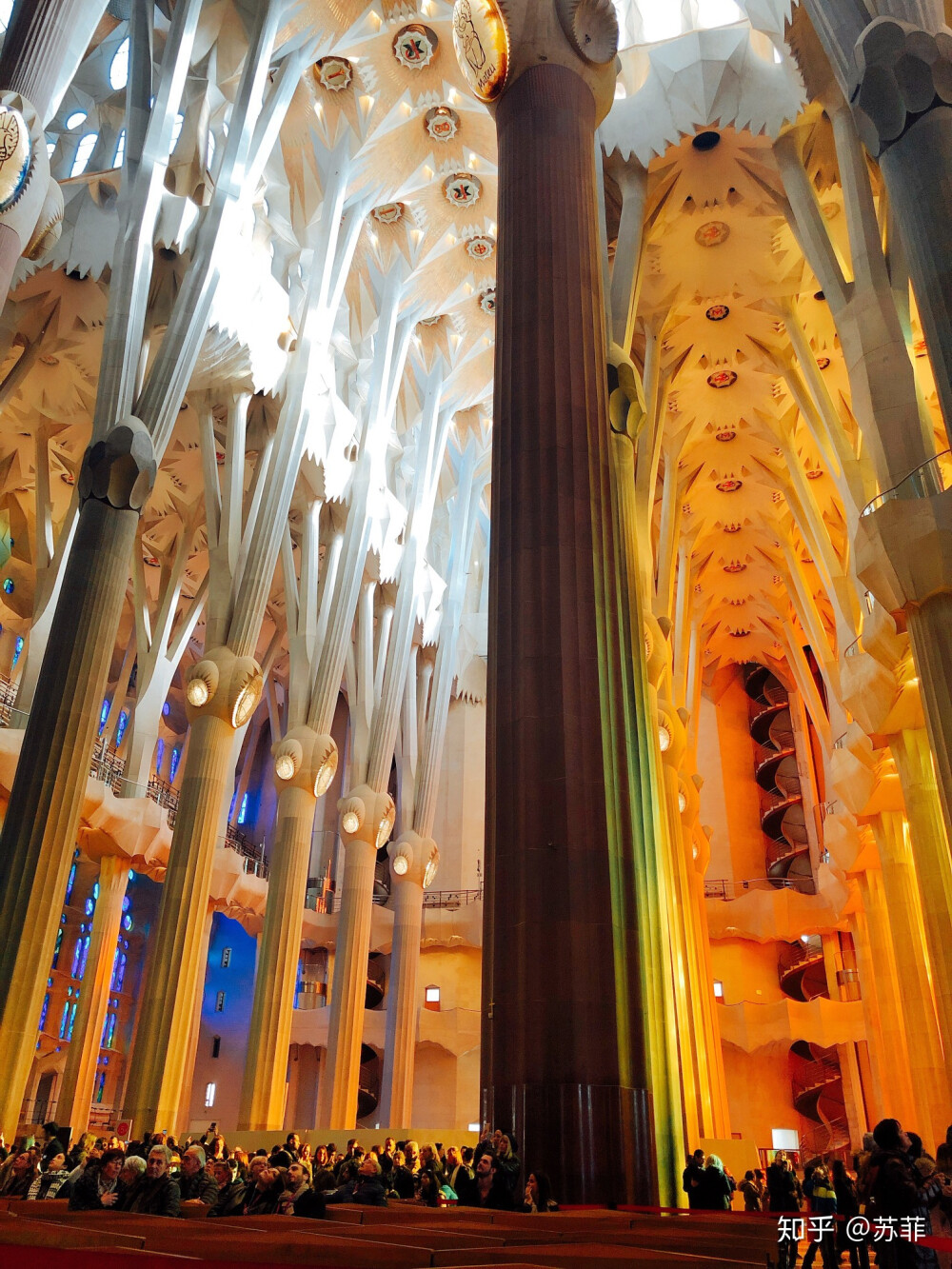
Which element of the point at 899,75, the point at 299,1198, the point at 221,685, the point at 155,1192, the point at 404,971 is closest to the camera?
the point at 299,1198

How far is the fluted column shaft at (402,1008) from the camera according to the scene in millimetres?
18281

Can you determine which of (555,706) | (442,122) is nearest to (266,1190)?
(555,706)

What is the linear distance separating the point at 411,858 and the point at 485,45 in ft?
49.2

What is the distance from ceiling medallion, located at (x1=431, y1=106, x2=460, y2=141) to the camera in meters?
16.9

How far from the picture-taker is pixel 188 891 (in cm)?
1248

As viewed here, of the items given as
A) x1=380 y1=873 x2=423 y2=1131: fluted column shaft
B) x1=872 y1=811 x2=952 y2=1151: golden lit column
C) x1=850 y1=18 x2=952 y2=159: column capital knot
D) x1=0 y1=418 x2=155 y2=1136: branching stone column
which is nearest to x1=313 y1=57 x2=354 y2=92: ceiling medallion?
x1=0 y1=418 x2=155 y2=1136: branching stone column

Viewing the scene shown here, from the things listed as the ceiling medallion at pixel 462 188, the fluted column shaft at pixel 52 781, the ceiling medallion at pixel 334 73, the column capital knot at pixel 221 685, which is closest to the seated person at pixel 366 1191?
the fluted column shaft at pixel 52 781

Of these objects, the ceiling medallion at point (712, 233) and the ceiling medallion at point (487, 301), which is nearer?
the ceiling medallion at point (712, 233)

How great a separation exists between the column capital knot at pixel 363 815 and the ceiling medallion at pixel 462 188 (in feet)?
36.1

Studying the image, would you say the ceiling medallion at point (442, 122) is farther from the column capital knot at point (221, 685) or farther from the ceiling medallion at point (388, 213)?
the column capital knot at point (221, 685)

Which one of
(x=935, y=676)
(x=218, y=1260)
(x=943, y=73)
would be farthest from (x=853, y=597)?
(x=218, y=1260)

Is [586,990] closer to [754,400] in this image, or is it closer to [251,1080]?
[251,1080]

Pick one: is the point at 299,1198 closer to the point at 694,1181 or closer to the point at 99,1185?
the point at 99,1185

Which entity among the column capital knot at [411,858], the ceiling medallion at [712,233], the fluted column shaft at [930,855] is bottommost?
the fluted column shaft at [930,855]
